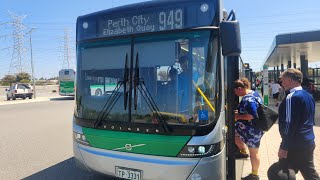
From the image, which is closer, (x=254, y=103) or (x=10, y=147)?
(x=254, y=103)

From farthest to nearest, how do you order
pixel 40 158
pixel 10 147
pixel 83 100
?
pixel 10 147 → pixel 40 158 → pixel 83 100

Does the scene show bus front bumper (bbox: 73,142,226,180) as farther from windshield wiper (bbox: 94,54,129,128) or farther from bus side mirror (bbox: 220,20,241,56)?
bus side mirror (bbox: 220,20,241,56)

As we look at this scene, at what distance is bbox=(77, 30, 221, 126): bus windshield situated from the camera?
391cm

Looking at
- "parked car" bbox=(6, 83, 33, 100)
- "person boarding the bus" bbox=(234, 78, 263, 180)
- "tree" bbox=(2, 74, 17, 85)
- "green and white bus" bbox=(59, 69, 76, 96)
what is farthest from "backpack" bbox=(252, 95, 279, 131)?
"tree" bbox=(2, 74, 17, 85)

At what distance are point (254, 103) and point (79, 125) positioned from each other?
2.74m

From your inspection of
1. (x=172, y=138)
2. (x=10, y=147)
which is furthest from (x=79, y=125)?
(x=10, y=147)

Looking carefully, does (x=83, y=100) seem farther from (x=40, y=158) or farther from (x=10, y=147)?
(x=10, y=147)

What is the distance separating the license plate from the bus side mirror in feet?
6.17

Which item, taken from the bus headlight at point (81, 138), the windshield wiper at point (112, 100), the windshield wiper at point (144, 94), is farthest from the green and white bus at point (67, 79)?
the windshield wiper at point (144, 94)

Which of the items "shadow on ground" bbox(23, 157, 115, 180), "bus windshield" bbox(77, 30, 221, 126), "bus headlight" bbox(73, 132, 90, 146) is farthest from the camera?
"shadow on ground" bbox(23, 157, 115, 180)

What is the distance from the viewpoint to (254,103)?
5.00 metres

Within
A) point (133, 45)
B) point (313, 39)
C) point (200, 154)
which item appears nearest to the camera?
point (200, 154)

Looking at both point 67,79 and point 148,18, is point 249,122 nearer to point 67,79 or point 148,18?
point 148,18

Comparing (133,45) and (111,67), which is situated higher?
(133,45)
